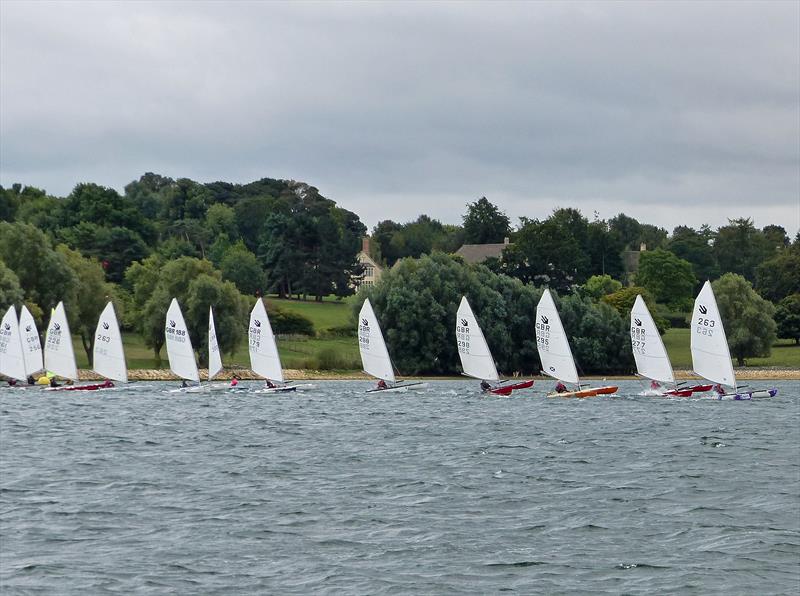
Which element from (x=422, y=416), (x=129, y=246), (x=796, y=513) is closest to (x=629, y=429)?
(x=422, y=416)

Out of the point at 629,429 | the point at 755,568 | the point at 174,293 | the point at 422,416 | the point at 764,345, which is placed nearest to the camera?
the point at 755,568

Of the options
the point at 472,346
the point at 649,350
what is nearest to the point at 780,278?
the point at 649,350

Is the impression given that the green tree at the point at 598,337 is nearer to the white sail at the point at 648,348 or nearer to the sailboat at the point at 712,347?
the white sail at the point at 648,348

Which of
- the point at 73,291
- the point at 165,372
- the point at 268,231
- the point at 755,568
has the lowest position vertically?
the point at 755,568

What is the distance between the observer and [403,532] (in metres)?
28.0

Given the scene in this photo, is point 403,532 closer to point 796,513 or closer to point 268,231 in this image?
point 796,513

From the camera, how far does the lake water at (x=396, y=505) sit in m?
23.9

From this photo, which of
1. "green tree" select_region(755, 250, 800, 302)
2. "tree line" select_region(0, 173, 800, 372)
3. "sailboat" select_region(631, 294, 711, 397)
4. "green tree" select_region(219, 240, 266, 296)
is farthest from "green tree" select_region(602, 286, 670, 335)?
"sailboat" select_region(631, 294, 711, 397)

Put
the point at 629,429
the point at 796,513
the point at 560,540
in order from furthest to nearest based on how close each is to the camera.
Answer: the point at 629,429 → the point at 796,513 → the point at 560,540

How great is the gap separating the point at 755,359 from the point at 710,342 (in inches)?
2021

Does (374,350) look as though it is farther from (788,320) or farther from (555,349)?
(788,320)

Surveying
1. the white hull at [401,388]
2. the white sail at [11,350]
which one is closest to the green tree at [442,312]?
the white hull at [401,388]

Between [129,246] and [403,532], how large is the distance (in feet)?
409

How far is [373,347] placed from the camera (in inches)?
3110
